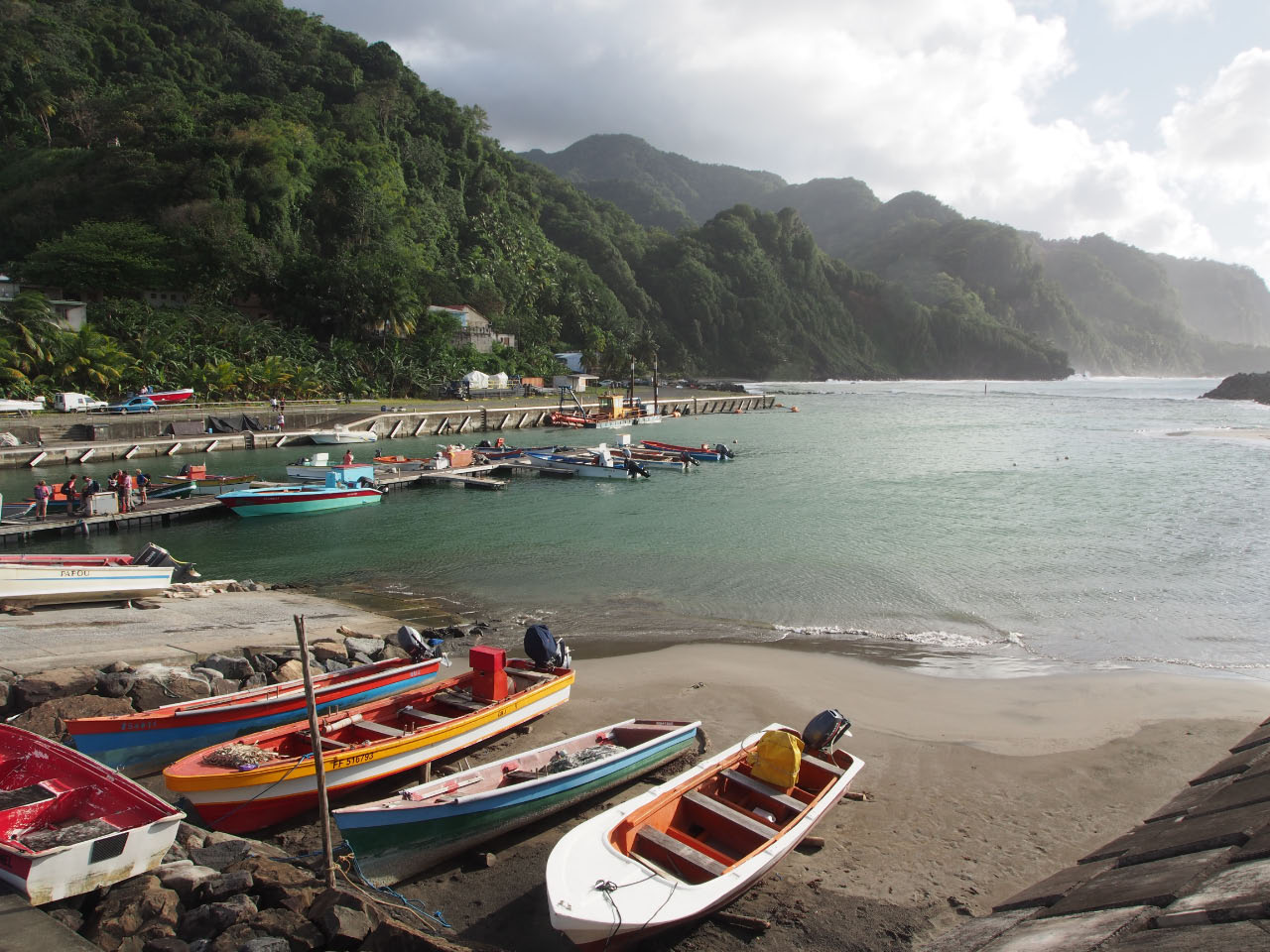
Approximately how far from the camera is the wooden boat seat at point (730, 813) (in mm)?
7684

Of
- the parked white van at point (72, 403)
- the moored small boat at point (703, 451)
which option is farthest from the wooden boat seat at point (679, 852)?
the parked white van at point (72, 403)

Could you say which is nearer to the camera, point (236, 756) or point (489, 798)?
point (489, 798)

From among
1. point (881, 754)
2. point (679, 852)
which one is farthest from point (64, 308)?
point (679, 852)

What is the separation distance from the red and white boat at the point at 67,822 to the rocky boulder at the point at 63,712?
6.69 ft

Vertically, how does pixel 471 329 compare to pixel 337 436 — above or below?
above

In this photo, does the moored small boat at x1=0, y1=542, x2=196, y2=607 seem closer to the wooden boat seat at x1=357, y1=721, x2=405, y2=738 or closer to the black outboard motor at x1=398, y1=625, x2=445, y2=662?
the black outboard motor at x1=398, y1=625, x2=445, y2=662

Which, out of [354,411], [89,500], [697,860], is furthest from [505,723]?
[354,411]

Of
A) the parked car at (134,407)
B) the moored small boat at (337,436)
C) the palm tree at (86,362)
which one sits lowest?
the moored small boat at (337,436)

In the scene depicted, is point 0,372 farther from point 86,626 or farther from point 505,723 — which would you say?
point 505,723

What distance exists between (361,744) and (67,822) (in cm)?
295

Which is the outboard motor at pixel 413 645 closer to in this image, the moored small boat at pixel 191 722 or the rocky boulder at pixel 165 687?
the moored small boat at pixel 191 722

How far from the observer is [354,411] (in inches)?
2238

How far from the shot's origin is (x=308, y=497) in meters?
30.0

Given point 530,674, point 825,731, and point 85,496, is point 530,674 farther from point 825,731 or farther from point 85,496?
point 85,496
